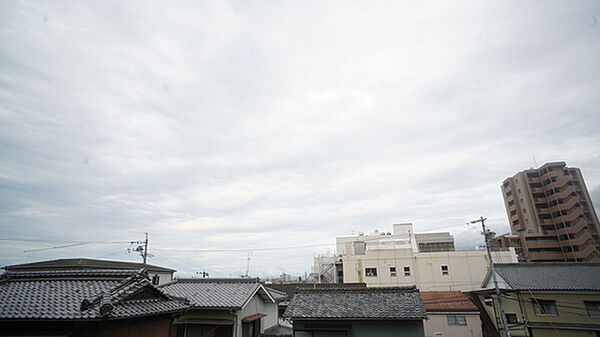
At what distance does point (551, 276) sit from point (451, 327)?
35.8 ft

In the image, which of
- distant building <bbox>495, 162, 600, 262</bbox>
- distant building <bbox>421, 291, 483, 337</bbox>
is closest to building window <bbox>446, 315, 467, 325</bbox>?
distant building <bbox>421, 291, 483, 337</bbox>

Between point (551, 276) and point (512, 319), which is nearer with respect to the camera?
point (512, 319)

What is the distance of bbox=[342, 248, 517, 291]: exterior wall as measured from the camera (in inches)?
1538

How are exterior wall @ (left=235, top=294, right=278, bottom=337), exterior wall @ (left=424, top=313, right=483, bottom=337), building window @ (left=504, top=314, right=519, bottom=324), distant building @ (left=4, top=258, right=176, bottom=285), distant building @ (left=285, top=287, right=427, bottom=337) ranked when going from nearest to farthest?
distant building @ (left=285, top=287, right=427, bottom=337), exterior wall @ (left=235, top=294, right=278, bottom=337), exterior wall @ (left=424, top=313, right=483, bottom=337), building window @ (left=504, top=314, right=519, bottom=324), distant building @ (left=4, top=258, right=176, bottom=285)

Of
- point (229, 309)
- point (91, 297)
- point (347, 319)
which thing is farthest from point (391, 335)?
point (91, 297)

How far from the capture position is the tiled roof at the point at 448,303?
27375 mm

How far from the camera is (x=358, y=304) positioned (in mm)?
19609

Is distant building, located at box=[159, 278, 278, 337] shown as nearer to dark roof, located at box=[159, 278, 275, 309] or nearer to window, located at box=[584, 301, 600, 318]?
dark roof, located at box=[159, 278, 275, 309]

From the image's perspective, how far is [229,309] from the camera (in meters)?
17.4

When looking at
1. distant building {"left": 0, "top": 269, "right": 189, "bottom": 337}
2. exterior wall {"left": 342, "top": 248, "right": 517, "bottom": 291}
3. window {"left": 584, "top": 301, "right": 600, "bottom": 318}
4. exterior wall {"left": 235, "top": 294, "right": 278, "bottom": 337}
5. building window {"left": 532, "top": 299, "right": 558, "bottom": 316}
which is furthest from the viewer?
exterior wall {"left": 342, "top": 248, "right": 517, "bottom": 291}

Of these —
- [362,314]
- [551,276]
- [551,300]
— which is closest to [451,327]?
[551,300]

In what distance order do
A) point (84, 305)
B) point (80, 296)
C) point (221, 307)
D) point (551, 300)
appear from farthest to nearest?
1. point (551, 300)
2. point (221, 307)
3. point (80, 296)
4. point (84, 305)

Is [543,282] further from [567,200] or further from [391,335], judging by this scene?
[567,200]

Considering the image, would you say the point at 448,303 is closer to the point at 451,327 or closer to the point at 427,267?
the point at 451,327
